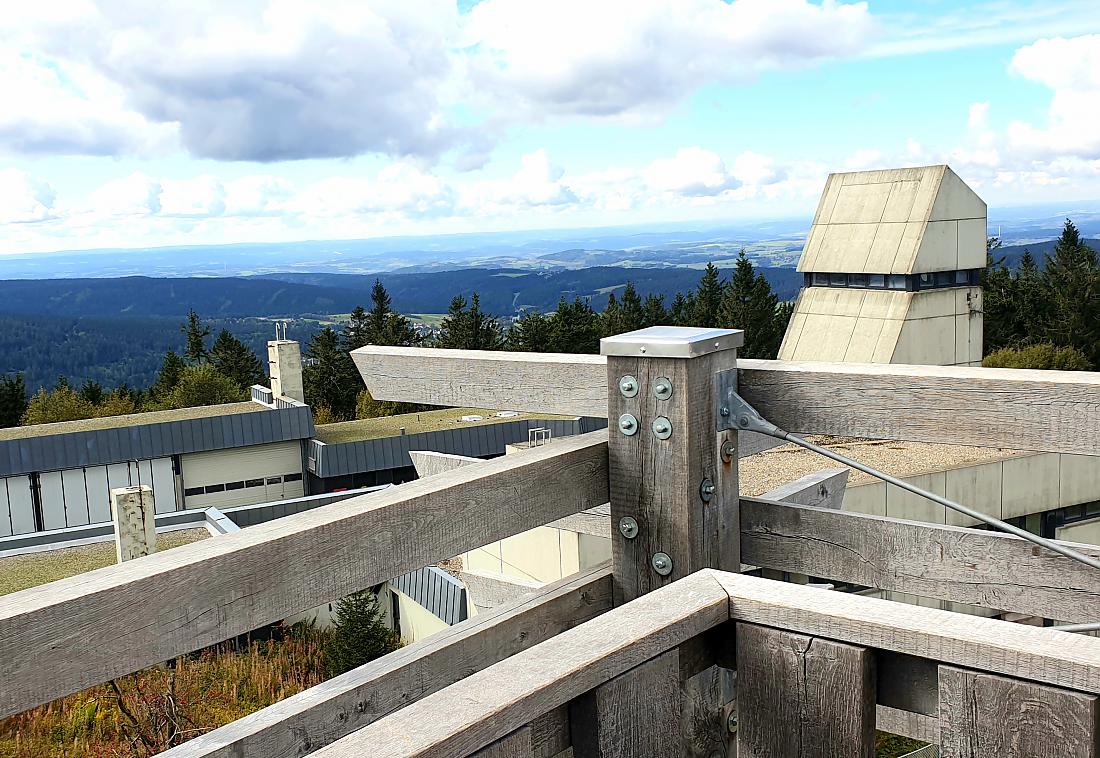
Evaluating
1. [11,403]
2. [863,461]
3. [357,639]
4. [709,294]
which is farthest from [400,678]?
[709,294]

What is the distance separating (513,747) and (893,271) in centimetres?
1781

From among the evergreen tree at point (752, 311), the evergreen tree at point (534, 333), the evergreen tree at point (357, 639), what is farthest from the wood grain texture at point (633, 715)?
the evergreen tree at point (534, 333)

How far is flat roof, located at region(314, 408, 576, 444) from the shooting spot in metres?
29.2

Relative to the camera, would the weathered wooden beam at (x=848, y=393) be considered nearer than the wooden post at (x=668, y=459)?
Yes

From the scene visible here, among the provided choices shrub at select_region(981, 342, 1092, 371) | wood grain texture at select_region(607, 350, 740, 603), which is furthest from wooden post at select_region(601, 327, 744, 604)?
shrub at select_region(981, 342, 1092, 371)

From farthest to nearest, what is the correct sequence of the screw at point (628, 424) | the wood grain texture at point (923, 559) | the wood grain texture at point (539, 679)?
the screw at point (628, 424) < the wood grain texture at point (923, 559) < the wood grain texture at point (539, 679)

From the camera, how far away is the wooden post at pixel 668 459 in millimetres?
2074

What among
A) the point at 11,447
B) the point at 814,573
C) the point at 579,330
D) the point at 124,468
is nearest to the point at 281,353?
the point at 124,468

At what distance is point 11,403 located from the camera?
48.2 meters

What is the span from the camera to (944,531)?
2.11m

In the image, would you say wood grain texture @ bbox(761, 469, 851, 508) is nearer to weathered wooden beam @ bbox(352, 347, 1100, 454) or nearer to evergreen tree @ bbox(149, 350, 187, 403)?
weathered wooden beam @ bbox(352, 347, 1100, 454)

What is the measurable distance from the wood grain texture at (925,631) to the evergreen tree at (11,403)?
52.7 m

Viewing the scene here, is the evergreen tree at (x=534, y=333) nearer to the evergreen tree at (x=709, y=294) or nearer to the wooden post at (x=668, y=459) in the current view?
the evergreen tree at (x=709, y=294)

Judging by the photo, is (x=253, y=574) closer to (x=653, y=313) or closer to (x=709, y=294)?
(x=653, y=313)
